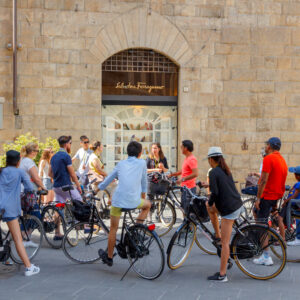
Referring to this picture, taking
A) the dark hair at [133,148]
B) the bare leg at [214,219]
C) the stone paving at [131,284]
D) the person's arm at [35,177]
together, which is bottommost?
the stone paving at [131,284]

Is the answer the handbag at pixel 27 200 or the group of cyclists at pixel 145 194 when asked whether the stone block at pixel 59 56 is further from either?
the handbag at pixel 27 200

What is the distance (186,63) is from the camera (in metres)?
15.6

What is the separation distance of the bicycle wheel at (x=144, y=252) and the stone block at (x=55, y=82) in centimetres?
890

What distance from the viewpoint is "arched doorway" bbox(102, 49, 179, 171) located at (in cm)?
1570

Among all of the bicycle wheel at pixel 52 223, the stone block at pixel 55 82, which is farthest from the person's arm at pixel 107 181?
the stone block at pixel 55 82

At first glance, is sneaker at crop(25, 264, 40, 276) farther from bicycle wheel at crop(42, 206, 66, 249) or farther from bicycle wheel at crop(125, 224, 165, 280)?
bicycle wheel at crop(42, 206, 66, 249)

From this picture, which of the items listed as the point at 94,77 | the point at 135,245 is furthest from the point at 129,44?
→ the point at 135,245

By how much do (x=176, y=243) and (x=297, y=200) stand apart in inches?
77.7

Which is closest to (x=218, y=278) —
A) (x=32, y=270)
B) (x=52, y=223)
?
(x=32, y=270)

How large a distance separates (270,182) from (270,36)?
9.02 meters

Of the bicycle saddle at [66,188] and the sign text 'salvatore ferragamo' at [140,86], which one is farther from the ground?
the sign text 'salvatore ferragamo' at [140,86]

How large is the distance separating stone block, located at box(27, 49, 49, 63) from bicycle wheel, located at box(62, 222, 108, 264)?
8.40m

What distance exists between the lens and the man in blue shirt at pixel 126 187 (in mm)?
6777

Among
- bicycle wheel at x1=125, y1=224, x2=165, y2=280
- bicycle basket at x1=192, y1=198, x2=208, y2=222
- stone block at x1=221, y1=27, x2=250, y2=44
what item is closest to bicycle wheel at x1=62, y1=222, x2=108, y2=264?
bicycle wheel at x1=125, y1=224, x2=165, y2=280
